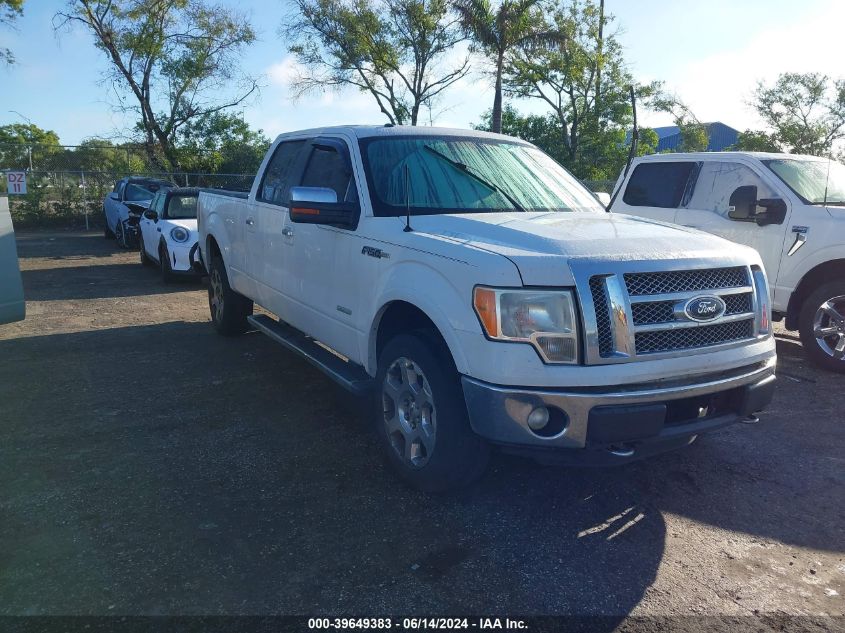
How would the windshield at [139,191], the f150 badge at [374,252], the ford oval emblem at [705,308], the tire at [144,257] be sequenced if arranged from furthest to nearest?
the windshield at [139,191]
the tire at [144,257]
the f150 badge at [374,252]
the ford oval emblem at [705,308]

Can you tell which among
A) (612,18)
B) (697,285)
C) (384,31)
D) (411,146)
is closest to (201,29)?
(384,31)

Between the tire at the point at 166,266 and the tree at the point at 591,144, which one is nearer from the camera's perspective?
the tire at the point at 166,266

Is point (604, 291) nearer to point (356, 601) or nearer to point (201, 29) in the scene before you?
point (356, 601)

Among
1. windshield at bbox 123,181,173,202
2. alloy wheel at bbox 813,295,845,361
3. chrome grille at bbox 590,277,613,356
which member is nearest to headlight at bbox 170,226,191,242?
windshield at bbox 123,181,173,202

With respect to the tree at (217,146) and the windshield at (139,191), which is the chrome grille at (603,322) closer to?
the windshield at (139,191)

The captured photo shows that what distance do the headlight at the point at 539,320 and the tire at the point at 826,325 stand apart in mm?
4397

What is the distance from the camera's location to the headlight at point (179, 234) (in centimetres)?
1085

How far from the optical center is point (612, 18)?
3538cm

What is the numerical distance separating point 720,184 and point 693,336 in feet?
15.3

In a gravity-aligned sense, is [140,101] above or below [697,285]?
above

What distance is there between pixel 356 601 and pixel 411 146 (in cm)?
297

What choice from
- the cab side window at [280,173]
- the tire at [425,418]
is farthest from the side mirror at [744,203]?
the tire at [425,418]

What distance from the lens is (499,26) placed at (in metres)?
24.1

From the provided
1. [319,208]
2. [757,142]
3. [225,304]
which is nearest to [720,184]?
[319,208]
